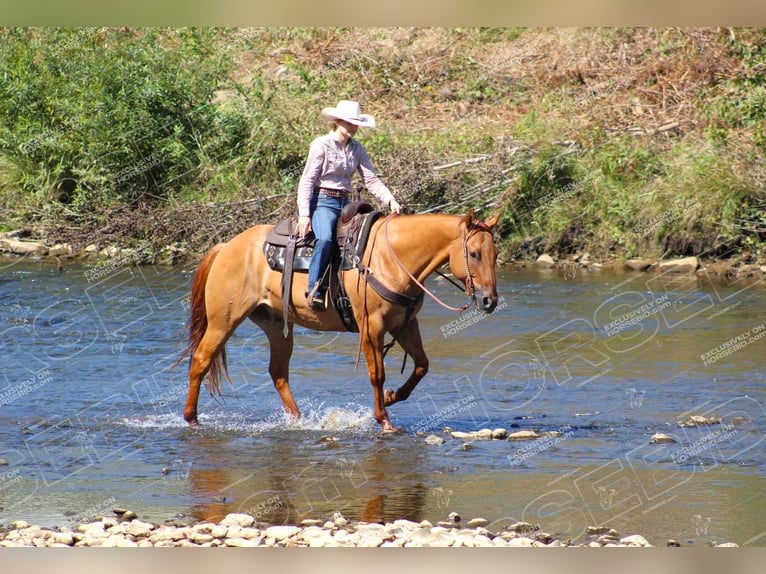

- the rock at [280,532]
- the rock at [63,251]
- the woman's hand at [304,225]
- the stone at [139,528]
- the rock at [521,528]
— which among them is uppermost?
the woman's hand at [304,225]

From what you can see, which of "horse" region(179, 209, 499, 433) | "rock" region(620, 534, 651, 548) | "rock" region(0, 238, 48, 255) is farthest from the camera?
"rock" region(0, 238, 48, 255)

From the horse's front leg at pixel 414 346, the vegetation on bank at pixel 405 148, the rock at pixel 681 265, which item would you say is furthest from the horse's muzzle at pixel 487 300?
the vegetation on bank at pixel 405 148

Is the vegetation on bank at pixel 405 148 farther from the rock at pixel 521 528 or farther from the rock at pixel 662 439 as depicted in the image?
the rock at pixel 521 528

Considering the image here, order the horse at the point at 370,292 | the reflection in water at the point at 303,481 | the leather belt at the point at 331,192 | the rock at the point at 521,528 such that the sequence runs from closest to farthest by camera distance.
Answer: the rock at the point at 521,528 → the reflection in water at the point at 303,481 → the horse at the point at 370,292 → the leather belt at the point at 331,192

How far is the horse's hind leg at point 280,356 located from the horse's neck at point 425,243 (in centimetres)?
153

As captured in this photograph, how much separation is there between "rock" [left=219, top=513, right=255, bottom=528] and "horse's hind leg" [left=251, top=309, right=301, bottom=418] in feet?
10.5

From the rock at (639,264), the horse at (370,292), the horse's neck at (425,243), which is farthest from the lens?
the rock at (639,264)

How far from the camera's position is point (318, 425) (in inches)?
435

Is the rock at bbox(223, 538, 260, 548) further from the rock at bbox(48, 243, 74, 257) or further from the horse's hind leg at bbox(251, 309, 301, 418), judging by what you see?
the rock at bbox(48, 243, 74, 257)

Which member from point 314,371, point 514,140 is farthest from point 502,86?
point 314,371

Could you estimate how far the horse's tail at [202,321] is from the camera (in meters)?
11.5

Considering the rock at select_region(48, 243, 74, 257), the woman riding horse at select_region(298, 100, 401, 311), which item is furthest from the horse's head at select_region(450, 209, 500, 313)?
the rock at select_region(48, 243, 74, 257)

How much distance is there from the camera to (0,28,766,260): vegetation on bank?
20213mm
